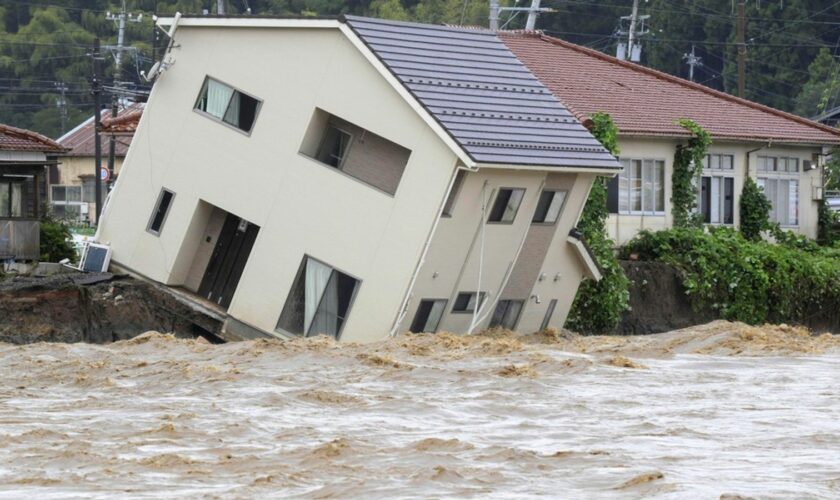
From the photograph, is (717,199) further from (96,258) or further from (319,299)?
(96,258)

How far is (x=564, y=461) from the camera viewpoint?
14.7m

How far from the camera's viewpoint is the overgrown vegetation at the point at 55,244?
121 ft

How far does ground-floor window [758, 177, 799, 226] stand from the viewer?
44.2 meters

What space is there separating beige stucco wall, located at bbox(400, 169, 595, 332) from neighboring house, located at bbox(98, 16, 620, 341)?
0.04 metres

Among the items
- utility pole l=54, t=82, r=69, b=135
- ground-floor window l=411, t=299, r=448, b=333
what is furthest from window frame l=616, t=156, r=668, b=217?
utility pole l=54, t=82, r=69, b=135

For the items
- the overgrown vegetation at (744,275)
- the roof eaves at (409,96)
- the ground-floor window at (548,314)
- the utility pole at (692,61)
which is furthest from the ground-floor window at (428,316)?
the utility pole at (692,61)

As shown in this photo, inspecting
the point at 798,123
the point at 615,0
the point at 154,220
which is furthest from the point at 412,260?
the point at 615,0

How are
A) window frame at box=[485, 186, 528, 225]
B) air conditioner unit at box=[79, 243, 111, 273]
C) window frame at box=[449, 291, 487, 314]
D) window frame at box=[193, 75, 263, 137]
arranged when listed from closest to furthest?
window frame at box=[485, 186, 528, 225] → window frame at box=[449, 291, 487, 314] → window frame at box=[193, 75, 263, 137] → air conditioner unit at box=[79, 243, 111, 273]

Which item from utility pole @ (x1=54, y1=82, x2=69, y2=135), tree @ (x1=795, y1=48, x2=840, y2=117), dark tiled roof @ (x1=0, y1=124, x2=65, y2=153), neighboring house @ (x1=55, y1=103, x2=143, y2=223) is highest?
tree @ (x1=795, y1=48, x2=840, y2=117)

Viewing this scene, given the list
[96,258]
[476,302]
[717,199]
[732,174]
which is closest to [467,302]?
[476,302]

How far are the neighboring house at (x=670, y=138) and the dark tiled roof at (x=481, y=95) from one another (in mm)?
5209

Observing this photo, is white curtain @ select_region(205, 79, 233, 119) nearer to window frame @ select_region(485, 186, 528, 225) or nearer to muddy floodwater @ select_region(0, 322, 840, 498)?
window frame @ select_region(485, 186, 528, 225)

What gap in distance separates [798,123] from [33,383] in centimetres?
2886

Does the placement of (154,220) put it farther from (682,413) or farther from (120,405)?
(682,413)
